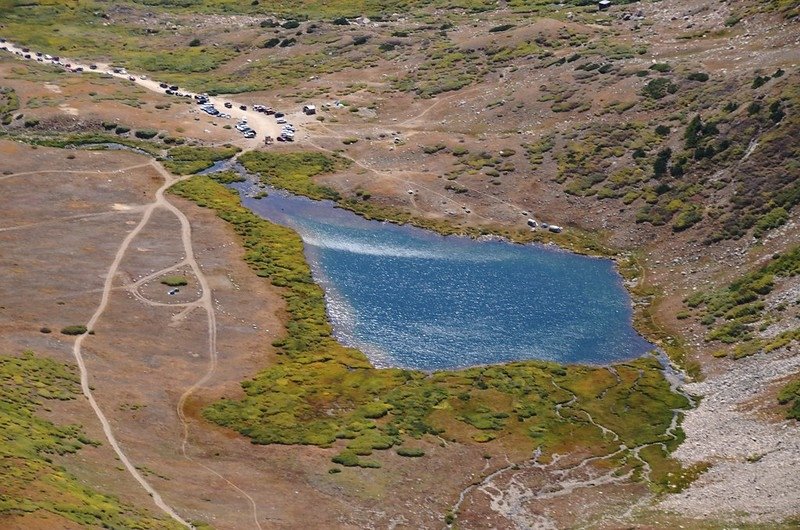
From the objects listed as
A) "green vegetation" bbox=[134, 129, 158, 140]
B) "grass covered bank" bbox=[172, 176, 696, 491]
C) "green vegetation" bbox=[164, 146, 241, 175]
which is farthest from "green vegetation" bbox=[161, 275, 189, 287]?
"green vegetation" bbox=[134, 129, 158, 140]

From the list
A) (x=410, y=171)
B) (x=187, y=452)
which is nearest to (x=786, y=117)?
(x=410, y=171)

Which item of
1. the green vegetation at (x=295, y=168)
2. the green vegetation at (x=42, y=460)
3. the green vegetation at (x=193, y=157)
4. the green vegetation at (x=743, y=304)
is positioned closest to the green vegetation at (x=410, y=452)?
the green vegetation at (x=42, y=460)

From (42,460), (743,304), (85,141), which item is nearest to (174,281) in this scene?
(42,460)

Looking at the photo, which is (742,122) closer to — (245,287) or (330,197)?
(330,197)

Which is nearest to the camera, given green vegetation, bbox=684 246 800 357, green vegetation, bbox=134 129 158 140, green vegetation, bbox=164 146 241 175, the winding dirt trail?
the winding dirt trail

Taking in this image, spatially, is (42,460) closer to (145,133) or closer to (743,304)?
(743,304)

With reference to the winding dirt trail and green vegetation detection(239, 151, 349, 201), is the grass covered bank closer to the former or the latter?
the winding dirt trail
